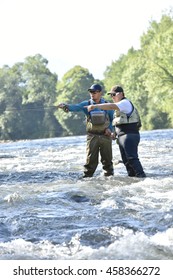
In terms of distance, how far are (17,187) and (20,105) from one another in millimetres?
91922

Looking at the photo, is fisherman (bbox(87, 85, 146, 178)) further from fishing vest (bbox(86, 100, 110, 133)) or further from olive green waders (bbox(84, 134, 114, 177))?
olive green waders (bbox(84, 134, 114, 177))

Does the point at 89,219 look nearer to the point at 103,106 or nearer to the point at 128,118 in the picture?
the point at 103,106

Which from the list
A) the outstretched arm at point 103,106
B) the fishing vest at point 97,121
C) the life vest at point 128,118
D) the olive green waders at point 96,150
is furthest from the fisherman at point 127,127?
the outstretched arm at point 103,106

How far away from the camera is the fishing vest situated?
36.6 ft

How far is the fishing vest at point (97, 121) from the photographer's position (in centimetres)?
1116

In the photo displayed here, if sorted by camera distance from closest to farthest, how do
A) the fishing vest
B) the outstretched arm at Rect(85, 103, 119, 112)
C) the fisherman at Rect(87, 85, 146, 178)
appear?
the outstretched arm at Rect(85, 103, 119, 112), the fisherman at Rect(87, 85, 146, 178), the fishing vest

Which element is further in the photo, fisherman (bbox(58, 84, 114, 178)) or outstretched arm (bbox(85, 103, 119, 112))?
fisherman (bbox(58, 84, 114, 178))

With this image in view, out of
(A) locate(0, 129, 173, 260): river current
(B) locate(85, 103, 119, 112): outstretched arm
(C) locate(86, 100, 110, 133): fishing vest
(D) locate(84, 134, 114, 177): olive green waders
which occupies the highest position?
(B) locate(85, 103, 119, 112): outstretched arm

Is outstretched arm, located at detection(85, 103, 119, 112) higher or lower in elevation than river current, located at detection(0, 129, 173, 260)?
higher

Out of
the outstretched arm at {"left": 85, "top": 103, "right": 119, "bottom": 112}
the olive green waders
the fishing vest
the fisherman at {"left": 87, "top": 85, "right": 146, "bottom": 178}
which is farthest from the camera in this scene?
the olive green waders

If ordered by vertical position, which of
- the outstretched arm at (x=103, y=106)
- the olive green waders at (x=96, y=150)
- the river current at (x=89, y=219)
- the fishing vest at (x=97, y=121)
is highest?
the outstretched arm at (x=103, y=106)

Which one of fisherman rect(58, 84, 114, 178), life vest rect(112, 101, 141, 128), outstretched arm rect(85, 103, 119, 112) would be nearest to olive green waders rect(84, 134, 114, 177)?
fisherman rect(58, 84, 114, 178)

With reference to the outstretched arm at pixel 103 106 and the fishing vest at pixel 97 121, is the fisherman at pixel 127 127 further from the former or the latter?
the outstretched arm at pixel 103 106
